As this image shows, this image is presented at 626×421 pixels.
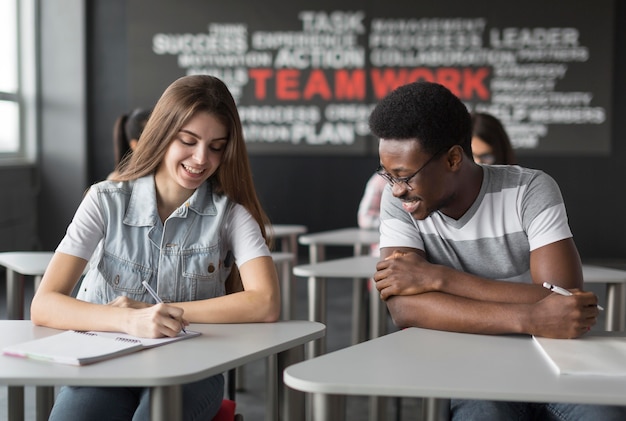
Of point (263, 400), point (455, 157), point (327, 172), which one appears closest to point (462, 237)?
point (455, 157)

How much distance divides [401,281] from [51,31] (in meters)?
6.23

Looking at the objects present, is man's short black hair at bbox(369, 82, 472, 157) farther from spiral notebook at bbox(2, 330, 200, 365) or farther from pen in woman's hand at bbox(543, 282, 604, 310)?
spiral notebook at bbox(2, 330, 200, 365)

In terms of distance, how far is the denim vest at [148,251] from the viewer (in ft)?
6.40

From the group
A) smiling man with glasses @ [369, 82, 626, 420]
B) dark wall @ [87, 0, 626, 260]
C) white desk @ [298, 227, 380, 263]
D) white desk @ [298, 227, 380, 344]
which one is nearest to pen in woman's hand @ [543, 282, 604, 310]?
smiling man with glasses @ [369, 82, 626, 420]

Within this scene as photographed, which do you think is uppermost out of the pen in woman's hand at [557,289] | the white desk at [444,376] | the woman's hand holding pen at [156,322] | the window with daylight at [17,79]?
the window with daylight at [17,79]

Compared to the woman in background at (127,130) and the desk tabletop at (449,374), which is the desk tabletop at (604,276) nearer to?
the desk tabletop at (449,374)

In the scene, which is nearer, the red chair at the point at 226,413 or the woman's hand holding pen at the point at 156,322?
the woman's hand holding pen at the point at 156,322

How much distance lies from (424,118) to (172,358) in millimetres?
759

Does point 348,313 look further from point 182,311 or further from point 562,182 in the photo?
point 182,311

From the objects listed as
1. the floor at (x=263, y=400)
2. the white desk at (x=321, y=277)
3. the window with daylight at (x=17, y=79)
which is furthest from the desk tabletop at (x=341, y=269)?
the window with daylight at (x=17, y=79)

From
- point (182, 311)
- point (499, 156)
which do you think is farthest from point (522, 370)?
point (499, 156)

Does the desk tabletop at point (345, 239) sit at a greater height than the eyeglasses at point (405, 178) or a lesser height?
lesser

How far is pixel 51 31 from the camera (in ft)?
23.7

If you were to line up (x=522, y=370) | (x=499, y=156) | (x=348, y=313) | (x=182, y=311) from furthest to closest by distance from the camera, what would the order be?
(x=348, y=313) → (x=499, y=156) → (x=182, y=311) → (x=522, y=370)
